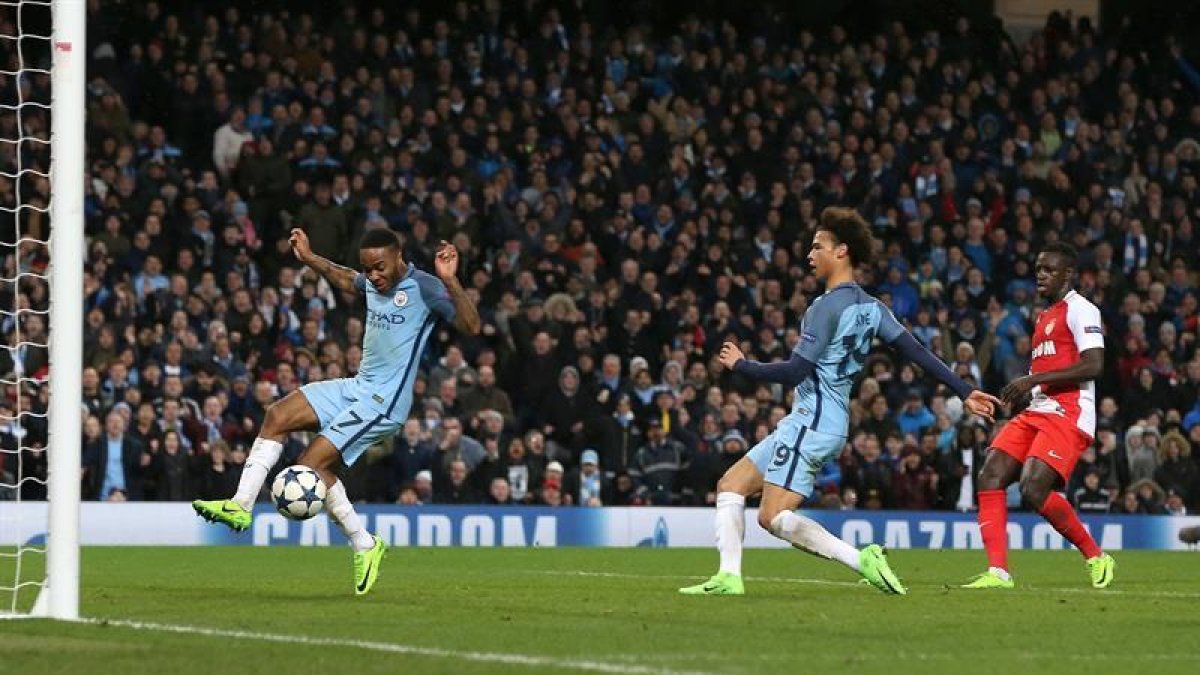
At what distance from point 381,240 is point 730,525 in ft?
8.58

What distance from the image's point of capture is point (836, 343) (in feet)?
41.9

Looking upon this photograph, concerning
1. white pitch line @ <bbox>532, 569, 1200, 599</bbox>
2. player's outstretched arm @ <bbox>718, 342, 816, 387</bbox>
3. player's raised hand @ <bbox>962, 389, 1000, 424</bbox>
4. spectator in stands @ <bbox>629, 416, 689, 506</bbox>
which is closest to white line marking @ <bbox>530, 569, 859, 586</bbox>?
white pitch line @ <bbox>532, 569, 1200, 599</bbox>

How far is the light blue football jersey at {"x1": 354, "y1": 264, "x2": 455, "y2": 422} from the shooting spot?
13.2 metres

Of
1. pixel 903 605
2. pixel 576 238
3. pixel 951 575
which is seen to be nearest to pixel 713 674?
pixel 903 605

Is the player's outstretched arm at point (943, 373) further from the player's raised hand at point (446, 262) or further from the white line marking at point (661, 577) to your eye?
the player's raised hand at point (446, 262)

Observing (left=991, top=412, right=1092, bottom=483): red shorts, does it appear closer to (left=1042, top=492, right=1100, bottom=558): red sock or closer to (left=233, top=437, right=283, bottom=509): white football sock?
(left=1042, top=492, right=1100, bottom=558): red sock

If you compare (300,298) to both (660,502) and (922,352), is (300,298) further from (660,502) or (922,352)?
(922,352)

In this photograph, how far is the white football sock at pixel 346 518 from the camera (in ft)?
43.2

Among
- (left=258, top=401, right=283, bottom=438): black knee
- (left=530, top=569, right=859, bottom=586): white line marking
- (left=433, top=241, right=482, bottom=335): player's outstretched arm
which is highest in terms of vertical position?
(left=433, top=241, right=482, bottom=335): player's outstretched arm

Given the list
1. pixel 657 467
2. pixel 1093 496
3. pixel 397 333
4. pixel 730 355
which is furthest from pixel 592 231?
pixel 730 355

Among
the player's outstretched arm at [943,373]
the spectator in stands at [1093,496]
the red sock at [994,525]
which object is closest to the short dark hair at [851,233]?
the player's outstretched arm at [943,373]

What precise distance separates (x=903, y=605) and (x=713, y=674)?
13.6 ft

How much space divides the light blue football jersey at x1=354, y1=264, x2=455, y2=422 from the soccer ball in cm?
65

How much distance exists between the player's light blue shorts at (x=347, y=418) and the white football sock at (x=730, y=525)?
2.01 meters
